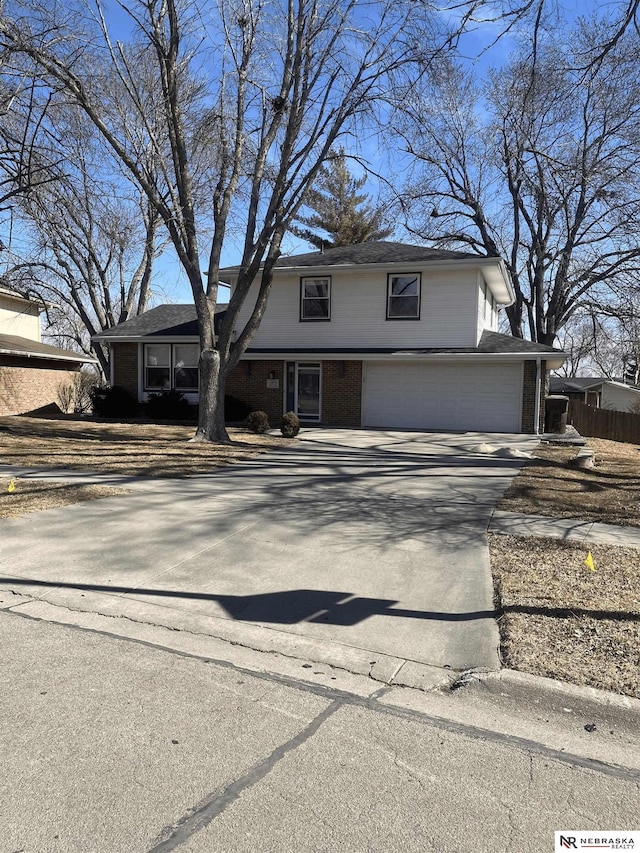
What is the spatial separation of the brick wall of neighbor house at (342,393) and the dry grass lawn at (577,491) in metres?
7.83

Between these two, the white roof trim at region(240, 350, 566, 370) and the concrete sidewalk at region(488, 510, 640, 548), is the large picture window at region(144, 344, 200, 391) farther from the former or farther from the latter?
the concrete sidewalk at region(488, 510, 640, 548)

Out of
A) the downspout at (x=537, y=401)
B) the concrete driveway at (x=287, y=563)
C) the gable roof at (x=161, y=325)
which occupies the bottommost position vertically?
the concrete driveway at (x=287, y=563)

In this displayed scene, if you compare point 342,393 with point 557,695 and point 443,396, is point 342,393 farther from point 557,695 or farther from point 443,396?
point 557,695

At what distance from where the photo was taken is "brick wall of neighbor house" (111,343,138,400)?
77.4 feet

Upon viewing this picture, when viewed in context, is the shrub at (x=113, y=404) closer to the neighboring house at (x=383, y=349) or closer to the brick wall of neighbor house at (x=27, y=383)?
the neighboring house at (x=383, y=349)

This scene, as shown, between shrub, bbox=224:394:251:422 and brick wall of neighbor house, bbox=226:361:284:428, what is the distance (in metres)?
0.38

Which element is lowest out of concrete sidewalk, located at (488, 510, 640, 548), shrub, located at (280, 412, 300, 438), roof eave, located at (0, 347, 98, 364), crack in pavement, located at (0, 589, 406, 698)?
crack in pavement, located at (0, 589, 406, 698)

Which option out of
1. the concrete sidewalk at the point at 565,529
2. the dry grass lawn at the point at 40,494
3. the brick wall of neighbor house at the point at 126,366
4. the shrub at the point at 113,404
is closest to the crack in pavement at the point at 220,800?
the concrete sidewalk at the point at 565,529

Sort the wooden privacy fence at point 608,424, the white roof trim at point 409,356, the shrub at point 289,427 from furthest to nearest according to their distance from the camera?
1. the wooden privacy fence at point 608,424
2. the white roof trim at point 409,356
3. the shrub at point 289,427

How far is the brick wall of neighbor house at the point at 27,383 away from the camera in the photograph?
22.2 metres

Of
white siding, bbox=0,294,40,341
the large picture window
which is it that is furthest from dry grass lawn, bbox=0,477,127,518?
white siding, bbox=0,294,40,341

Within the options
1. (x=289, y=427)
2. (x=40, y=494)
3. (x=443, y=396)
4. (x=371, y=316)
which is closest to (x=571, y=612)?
(x=40, y=494)

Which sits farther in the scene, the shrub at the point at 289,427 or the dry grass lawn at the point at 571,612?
the shrub at the point at 289,427

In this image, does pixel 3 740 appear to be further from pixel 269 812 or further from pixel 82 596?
pixel 82 596
